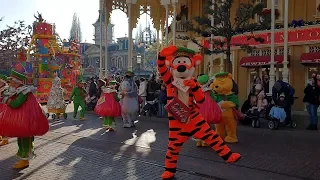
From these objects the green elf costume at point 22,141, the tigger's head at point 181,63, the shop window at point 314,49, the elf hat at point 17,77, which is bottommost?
the green elf costume at point 22,141

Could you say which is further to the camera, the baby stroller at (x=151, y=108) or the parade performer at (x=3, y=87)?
the baby stroller at (x=151, y=108)

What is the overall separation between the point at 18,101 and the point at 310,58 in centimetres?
1238

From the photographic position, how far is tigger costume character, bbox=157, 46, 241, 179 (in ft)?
17.4

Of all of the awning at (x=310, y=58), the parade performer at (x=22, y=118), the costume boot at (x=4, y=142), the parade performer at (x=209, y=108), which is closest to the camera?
the parade performer at (x=22, y=118)

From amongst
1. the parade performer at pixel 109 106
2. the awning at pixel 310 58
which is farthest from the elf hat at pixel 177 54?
the awning at pixel 310 58

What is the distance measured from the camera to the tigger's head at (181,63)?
5.33 m

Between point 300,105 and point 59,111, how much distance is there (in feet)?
34.4

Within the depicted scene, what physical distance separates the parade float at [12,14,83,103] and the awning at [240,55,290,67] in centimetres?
1266

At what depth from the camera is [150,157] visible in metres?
7.15

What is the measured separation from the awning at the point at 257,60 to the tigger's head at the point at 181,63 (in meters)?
11.1

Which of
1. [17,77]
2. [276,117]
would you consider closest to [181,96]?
[17,77]

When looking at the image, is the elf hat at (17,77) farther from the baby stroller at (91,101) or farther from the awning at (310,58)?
the awning at (310,58)

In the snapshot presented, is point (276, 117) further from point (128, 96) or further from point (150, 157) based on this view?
point (150, 157)

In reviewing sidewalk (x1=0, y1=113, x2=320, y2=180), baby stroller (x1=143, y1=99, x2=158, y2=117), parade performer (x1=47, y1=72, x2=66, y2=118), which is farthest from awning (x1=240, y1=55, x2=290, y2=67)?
parade performer (x1=47, y1=72, x2=66, y2=118)
